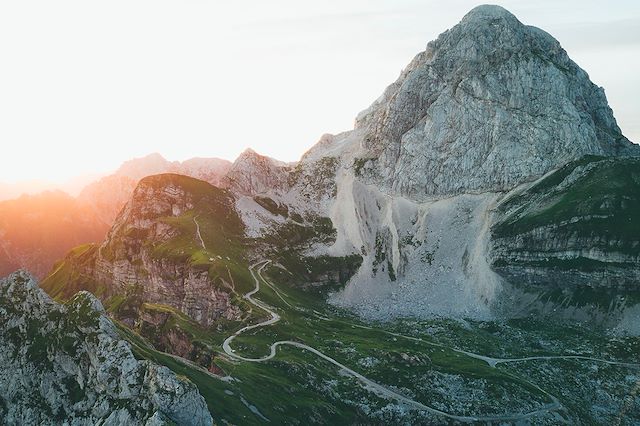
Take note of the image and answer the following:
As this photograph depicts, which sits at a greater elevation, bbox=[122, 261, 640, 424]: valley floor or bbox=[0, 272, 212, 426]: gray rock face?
bbox=[0, 272, 212, 426]: gray rock face

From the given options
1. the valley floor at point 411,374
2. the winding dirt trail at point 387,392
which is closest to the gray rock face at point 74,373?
the valley floor at point 411,374

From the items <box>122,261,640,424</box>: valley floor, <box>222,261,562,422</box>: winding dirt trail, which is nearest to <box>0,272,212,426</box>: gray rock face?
<box>122,261,640,424</box>: valley floor

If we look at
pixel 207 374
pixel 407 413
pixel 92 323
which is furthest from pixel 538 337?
pixel 92 323

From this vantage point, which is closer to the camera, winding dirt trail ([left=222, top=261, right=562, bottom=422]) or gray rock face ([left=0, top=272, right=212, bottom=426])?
gray rock face ([left=0, top=272, right=212, bottom=426])

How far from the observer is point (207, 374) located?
302 feet

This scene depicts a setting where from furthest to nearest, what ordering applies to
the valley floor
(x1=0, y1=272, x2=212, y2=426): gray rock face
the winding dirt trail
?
1. the winding dirt trail
2. the valley floor
3. (x1=0, y1=272, x2=212, y2=426): gray rock face

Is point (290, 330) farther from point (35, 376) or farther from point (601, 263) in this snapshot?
point (601, 263)

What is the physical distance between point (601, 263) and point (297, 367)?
13192cm

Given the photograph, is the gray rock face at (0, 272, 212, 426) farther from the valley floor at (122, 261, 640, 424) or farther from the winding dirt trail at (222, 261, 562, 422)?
the winding dirt trail at (222, 261, 562, 422)

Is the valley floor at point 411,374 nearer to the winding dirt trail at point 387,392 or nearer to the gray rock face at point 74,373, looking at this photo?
the winding dirt trail at point 387,392

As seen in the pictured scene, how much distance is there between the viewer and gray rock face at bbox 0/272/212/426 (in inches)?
2434

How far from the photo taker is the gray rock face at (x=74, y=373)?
61812 millimetres

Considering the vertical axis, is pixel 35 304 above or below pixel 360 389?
above

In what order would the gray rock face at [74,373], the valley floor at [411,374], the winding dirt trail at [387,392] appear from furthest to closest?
the winding dirt trail at [387,392]
the valley floor at [411,374]
the gray rock face at [74,373]
